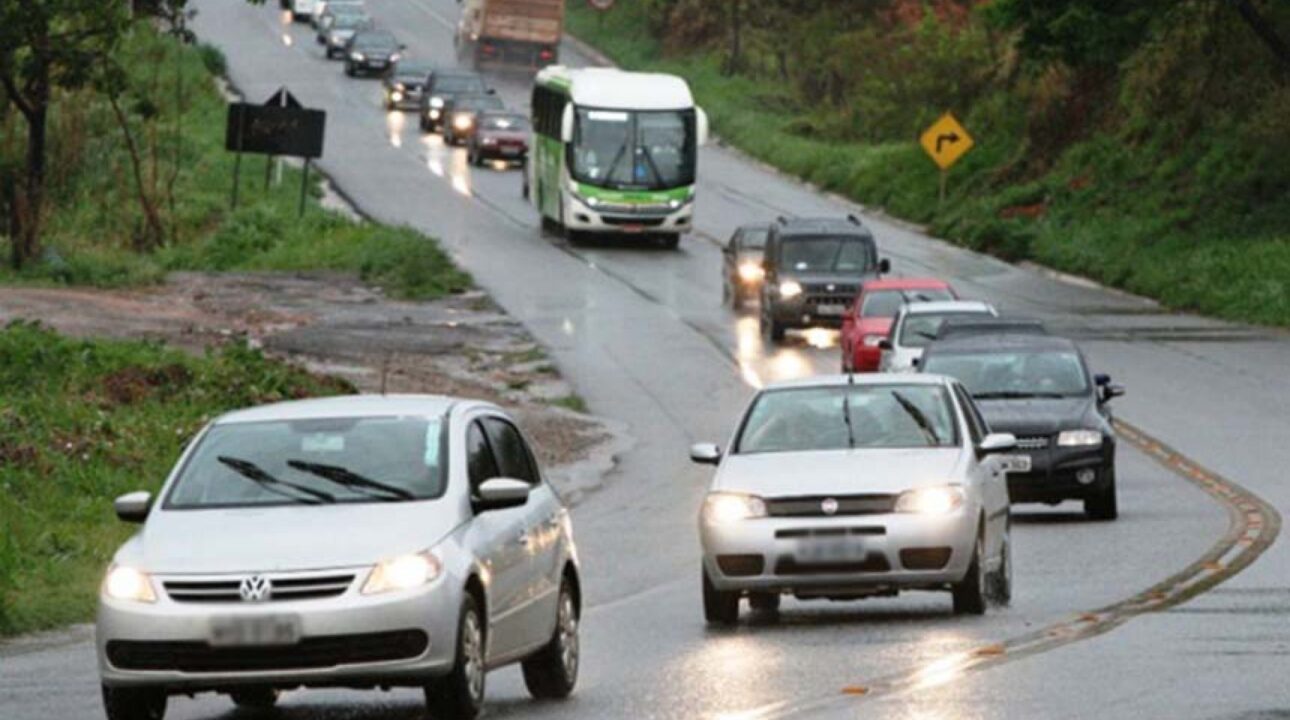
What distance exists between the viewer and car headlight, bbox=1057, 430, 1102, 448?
27375 millimetres

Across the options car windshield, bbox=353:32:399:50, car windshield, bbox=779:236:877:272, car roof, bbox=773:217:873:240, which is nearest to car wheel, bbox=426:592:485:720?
car windshield, bbox=779:236:877:272

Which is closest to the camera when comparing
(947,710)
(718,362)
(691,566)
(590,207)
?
(947,710)

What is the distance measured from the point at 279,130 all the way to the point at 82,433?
33.4 meters

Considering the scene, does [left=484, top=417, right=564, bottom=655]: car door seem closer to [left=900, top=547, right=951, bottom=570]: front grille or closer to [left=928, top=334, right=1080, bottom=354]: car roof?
[left=900, top=547, right=951, bottom=570]: front grille

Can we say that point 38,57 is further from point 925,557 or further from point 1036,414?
point 925,557

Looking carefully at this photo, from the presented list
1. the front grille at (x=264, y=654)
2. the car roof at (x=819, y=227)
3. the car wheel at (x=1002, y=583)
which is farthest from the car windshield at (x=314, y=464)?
the car roof at (x=819, y=227)

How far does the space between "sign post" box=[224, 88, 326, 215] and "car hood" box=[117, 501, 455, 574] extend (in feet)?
155

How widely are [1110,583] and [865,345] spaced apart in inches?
875

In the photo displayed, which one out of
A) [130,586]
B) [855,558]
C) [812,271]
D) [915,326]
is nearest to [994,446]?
[855,558]

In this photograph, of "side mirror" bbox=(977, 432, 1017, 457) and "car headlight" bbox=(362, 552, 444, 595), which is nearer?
"car headlight" bbox=(362, 552, 444, 595)

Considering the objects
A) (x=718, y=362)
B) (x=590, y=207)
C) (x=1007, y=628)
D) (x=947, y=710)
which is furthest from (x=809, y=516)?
(x=590, y=207)

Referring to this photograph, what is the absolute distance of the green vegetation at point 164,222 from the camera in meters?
57.3

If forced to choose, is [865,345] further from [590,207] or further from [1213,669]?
[1213,669]

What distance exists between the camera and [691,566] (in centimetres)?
2591
